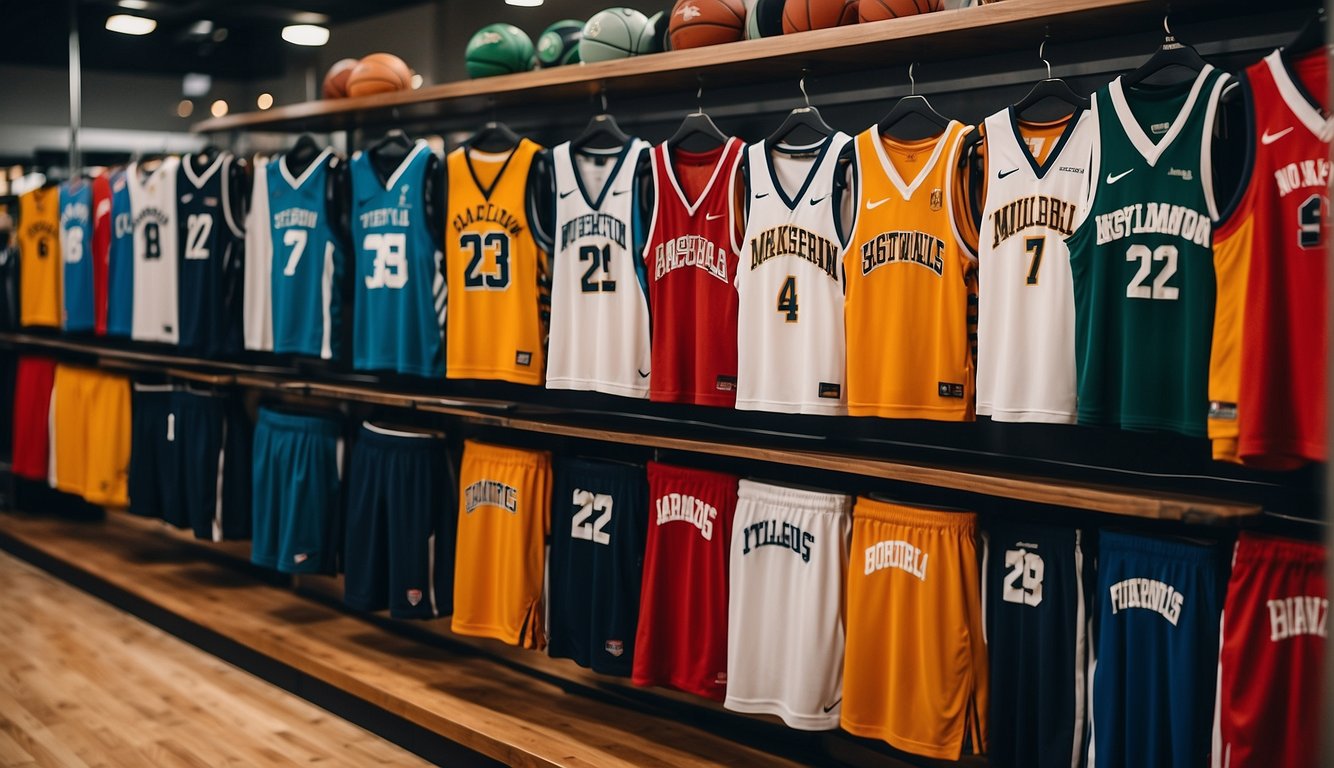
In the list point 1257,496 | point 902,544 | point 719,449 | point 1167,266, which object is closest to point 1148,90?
point 1167,266

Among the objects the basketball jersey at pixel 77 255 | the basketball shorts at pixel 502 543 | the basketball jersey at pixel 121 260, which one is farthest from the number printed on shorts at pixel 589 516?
the basketball jersey at pixel 77 255

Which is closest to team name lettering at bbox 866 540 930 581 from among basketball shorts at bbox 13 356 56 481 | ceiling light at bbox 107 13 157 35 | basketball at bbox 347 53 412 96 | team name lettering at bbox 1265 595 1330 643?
team name lettering at bbox 1265 595 1330 643

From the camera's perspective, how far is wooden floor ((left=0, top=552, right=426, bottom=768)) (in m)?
3.43

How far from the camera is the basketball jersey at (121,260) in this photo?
5238 mm

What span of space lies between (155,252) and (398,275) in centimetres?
175

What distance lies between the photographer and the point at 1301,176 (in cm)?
212

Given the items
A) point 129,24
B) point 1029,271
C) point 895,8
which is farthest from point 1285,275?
point 129,24

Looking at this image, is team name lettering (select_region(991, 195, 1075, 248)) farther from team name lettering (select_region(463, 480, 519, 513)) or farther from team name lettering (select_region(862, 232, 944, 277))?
team name lettering (select_region(463, 480, 519, 513))

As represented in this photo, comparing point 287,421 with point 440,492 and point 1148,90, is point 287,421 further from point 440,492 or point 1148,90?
point 1148,90

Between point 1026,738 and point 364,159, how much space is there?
2.93 m

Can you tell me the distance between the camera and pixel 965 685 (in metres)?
2.62

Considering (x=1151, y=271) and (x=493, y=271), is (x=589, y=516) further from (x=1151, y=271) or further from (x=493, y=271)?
(x=1151, y=271)

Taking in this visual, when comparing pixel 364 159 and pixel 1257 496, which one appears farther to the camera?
pixel 364 159

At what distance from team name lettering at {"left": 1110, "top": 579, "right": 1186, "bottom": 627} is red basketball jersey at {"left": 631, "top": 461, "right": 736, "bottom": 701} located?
41.1 inches
